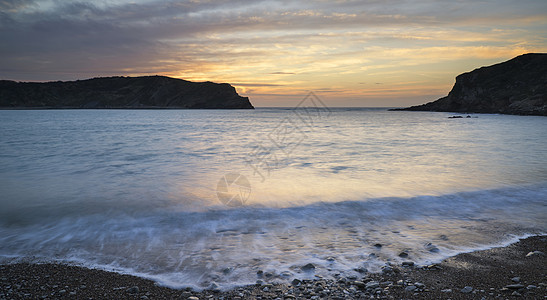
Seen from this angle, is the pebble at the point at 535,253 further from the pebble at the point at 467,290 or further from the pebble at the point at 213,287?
the pebble at the point at 213,287

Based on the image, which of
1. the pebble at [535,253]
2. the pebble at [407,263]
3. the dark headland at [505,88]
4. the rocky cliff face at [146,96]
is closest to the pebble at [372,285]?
the pebble at [407,263]

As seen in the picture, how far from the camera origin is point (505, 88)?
89125 mm

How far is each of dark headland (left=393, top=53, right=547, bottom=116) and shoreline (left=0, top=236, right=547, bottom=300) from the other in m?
86.6

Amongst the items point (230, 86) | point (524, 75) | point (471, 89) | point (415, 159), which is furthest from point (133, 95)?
point (415, 159)

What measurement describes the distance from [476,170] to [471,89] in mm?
103127

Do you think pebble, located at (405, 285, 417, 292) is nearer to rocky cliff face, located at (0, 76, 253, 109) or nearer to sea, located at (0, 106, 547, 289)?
sea, located at (0, 106, 547, 289)

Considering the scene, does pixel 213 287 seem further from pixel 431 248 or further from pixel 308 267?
pixel 431 248

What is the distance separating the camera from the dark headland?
255 ft

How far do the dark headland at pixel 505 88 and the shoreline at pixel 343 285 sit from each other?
8657 centimetres

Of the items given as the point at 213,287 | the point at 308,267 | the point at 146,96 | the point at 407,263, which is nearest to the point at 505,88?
the point at 407,263

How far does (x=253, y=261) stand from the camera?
4.13m

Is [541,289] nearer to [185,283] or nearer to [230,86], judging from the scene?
[185,283]

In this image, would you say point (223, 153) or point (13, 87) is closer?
point (223, 153)

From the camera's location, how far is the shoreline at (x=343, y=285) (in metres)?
3.23
